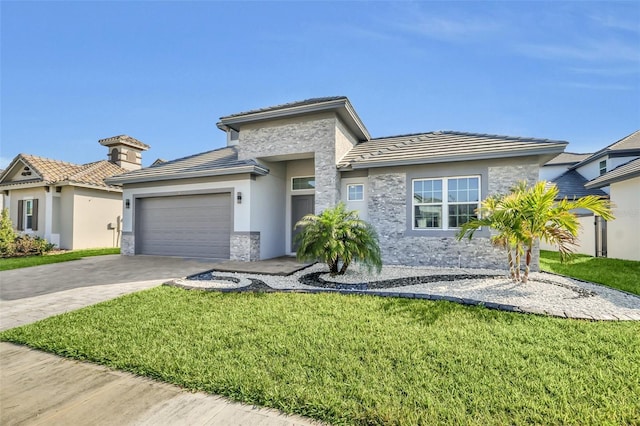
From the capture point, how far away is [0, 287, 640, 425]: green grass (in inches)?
100

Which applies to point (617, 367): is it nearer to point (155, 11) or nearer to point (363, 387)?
point (363, 387)

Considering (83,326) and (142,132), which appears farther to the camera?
(142,132)

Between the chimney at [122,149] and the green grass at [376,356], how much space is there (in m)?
17.9

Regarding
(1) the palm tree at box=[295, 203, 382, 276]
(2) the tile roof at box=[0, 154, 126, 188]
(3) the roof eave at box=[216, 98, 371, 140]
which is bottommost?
(1) the palm tree at box=[295, 203, 382, 276]

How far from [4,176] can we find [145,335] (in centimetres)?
2130

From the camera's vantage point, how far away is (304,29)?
982cm

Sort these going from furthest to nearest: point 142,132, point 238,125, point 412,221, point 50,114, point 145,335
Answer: point 142,132 < point 50,114 < point 238,125 < point 412,221 < point 145,335

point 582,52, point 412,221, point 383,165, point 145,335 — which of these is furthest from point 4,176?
point 582,52

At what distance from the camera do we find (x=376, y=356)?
3434 mm

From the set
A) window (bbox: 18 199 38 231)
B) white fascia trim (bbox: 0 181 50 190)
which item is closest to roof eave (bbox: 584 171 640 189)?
white fascia trim (bbox: 0 181 50 190)

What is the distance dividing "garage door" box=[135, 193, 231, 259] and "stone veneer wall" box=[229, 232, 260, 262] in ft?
1.76

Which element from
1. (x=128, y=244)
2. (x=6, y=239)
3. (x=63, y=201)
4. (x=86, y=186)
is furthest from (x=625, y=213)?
(x=6, y=239)

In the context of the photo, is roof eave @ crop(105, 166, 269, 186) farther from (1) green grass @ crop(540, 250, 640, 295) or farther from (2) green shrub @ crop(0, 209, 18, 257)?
(1) green grass @ crop(540, 250, 640, 295)

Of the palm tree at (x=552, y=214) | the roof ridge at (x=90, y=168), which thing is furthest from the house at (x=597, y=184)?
the roof ridge at (x=90, y=168)
